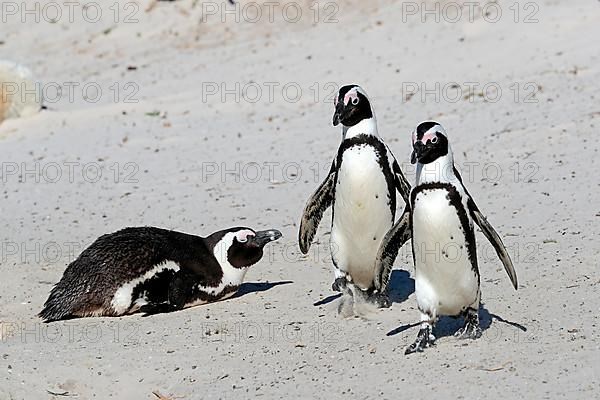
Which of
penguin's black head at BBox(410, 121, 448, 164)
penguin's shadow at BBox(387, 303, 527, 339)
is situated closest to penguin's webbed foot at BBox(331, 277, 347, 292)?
penguin's shadow at BBox(387, 303, 527, 339)

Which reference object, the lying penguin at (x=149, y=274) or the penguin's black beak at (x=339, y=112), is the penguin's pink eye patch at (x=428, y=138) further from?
the lying penguin at (x=149, y=274)

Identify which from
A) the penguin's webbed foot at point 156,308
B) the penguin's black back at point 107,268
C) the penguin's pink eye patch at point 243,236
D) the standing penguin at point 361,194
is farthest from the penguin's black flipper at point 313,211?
the penguin's webbed foot at point 156,308

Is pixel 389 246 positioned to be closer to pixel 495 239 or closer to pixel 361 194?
pixel 361 194

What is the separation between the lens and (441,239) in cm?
459

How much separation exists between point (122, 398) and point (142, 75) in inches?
296

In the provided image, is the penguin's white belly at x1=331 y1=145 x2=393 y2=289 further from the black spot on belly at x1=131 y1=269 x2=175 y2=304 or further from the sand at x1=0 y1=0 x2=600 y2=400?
the black spot on belly at x1=131 y1=269 x2=175 y2=304

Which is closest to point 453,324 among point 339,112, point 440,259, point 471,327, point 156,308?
point 471,327

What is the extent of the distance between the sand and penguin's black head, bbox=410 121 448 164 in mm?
792

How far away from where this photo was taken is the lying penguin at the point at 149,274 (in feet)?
18.2

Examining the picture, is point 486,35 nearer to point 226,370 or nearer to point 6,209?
point 6,209

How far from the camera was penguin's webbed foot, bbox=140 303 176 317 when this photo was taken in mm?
5633

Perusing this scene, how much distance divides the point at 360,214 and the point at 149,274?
1136 mm

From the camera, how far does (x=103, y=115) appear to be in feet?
34.1

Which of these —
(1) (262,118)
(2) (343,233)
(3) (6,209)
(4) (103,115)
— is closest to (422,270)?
(2) (343,233)
